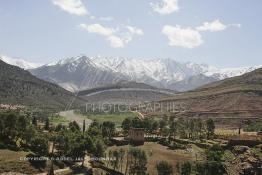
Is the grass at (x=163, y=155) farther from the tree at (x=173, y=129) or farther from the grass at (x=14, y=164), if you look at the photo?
the grass at (x=14, y=164)

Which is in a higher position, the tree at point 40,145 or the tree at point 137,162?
the tree at point 40,145

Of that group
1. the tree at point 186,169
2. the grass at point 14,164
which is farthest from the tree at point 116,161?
the grass at point 14,164

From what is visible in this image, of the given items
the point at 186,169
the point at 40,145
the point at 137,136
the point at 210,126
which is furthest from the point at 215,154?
Answer: the point at 40,145

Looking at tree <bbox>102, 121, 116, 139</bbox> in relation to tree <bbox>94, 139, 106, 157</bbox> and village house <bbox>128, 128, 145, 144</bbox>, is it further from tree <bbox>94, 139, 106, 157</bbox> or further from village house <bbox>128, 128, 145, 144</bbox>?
tree <bbox>94, 139, 106, 157</bbox>

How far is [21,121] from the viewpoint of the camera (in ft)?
429

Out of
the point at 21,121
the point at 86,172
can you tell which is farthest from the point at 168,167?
the point at 21,121

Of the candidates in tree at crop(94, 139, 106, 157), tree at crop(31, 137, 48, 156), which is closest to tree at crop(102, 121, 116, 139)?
tree at crop(94, 139, 106, 157)

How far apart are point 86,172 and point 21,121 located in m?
29.6

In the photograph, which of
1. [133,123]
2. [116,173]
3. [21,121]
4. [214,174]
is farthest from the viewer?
[133,123]

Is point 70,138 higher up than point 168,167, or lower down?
higher up

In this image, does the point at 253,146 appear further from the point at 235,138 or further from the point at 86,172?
the point at 86,172

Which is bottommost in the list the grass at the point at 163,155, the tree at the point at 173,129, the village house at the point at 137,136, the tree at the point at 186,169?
the tree at the point at 186,169

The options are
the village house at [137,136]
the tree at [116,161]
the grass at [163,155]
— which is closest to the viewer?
the tree at [116,161]

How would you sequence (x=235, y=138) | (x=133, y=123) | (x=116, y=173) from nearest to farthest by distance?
(x=116, y=173) < (x=235, y=138) < (x=133, y=123)
